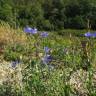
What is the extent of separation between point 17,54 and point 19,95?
3.70m

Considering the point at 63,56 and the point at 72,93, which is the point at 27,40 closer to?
the point at 63,56

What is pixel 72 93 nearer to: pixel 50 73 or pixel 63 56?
pixel 50 73

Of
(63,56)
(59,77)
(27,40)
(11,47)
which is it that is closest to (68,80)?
(59,77)

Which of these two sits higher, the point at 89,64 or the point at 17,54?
the point at 89,64

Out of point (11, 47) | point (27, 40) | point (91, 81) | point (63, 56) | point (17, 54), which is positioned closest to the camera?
point (91, 81)

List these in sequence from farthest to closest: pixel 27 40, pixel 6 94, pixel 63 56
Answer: pixel 27 40
pixel 63 56
pixel 6 94

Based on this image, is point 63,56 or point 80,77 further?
point 63,56

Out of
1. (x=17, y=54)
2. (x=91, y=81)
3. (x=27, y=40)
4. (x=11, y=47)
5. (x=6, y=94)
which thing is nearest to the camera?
(x=91, y=81)

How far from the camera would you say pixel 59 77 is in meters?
4.33

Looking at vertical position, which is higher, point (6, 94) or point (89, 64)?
point (89, 64)

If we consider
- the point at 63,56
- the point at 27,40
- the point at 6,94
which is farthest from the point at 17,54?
the point at 6,94

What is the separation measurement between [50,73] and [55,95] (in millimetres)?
281

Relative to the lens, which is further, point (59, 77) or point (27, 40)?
point (27, 40)

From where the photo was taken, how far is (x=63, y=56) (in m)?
5.40
